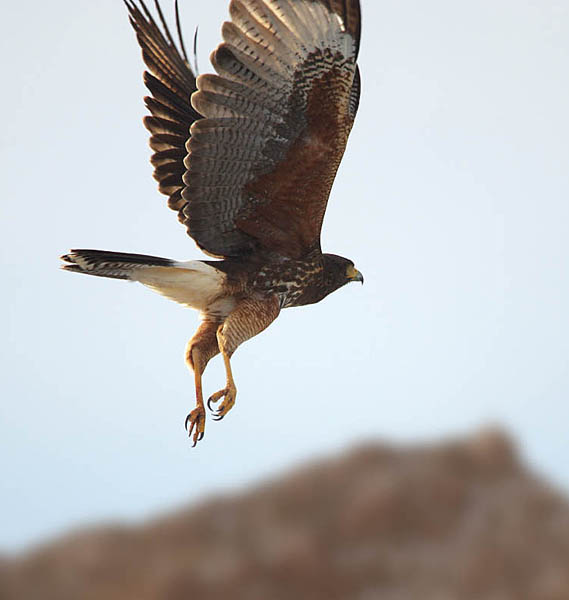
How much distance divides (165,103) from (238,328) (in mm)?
1471

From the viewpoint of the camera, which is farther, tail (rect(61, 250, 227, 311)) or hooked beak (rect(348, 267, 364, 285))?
hooked beak (rect(348, 267, 364, 285))

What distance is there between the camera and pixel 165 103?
224 inches

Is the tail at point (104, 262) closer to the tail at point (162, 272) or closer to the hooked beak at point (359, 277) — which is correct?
the tail at point (162, 272)

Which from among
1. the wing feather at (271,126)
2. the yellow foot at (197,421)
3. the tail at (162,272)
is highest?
the wing feather at (271,126)

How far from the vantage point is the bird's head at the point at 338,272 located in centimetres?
548

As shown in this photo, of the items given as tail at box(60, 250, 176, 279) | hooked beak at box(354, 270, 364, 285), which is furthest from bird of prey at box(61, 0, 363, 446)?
hooked beak at box(354, 270, 364, 285)

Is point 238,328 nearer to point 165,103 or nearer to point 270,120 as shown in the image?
point 270,120

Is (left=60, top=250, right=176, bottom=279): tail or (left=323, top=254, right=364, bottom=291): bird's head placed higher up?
(left=60, top=250, right=176, bottom=279): tail

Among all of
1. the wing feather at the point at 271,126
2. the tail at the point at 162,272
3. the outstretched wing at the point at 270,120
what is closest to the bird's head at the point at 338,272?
the wing feather at the point at 271,126

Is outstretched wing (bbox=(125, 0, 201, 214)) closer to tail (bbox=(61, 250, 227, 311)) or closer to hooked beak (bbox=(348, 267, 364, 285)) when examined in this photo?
tail (bbox=(61, 250, 227, 311))

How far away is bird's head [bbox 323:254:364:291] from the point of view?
18.0 feet

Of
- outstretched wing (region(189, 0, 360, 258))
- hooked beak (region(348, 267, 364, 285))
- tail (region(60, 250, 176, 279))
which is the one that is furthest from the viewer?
hooked beak (region(348, 267, 364, 285))

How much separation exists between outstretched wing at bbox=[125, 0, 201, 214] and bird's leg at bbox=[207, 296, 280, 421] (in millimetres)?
929

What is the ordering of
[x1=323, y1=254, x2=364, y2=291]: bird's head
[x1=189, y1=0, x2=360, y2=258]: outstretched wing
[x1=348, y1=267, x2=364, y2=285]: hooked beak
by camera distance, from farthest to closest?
[x1=348, y1=267, x2=364, y2=285]: hooked beak → [x1=323, y1=254, x2=364, y2=291]: bird's head → [x1=189, y1=0, x2=360, y2=258]: outstretched wing
